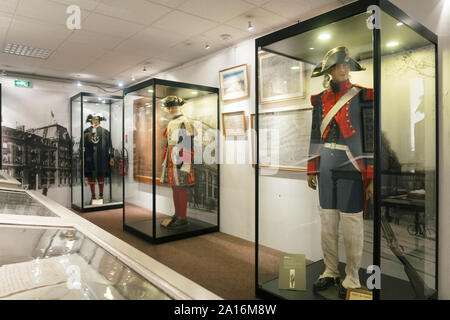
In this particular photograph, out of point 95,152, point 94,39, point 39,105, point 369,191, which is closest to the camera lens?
point 369,191

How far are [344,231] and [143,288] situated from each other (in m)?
1.73

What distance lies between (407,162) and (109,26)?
134 inches

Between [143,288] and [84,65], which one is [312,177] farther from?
[84,65]

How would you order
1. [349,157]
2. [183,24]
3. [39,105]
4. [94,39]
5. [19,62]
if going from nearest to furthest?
1. [349,157]
2. [183,24]
3. [94,39]
4. [19,62]
5. [39,105]

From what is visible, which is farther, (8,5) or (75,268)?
(8,5)

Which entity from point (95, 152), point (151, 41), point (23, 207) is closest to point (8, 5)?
point (151, 41)

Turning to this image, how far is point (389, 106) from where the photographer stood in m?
1.89

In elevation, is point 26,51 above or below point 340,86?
above

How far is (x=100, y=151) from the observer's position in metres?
6.35

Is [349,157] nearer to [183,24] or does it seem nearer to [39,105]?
[183,24]

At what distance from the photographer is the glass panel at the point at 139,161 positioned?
4.09 meters

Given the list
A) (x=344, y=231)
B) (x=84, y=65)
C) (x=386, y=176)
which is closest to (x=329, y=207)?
(x=344, y=231)

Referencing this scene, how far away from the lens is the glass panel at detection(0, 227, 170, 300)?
762 millimetres

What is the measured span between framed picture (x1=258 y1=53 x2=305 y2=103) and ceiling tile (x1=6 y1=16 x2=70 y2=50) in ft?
8.79
